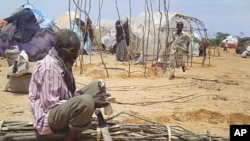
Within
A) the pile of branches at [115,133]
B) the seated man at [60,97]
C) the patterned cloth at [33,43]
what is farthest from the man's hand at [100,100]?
the patterned cloth at [33,43]

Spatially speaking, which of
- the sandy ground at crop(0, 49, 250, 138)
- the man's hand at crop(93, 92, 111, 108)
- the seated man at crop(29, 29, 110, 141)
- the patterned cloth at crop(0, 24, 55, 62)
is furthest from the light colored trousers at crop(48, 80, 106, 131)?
the patterned cloth at crop(0, 24, 55, 62)

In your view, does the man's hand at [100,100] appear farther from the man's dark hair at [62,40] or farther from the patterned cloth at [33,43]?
the patterned cloth at [33,43]

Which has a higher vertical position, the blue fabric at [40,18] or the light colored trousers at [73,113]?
the blue fabric at [40,18]

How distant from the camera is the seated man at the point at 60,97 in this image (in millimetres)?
2520

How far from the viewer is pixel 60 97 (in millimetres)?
2609

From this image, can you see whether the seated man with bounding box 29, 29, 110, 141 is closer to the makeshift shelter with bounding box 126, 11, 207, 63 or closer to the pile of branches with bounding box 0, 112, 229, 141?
the pile of branches with bounding box 0, 112, 229, 141

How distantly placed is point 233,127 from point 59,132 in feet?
5.32

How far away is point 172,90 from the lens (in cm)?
677

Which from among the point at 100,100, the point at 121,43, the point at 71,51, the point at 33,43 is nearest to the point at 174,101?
the point at 100,100

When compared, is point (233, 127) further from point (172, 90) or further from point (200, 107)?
point (172, 90)

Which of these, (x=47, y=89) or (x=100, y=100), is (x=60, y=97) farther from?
(x=100, y=100)

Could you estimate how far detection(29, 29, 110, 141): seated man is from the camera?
8.27 feet

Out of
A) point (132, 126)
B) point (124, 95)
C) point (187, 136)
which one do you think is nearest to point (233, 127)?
point (187, 136)

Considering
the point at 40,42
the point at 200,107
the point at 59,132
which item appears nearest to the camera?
A: the point at 59,132
